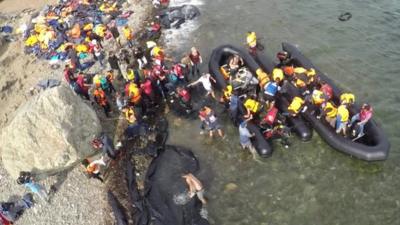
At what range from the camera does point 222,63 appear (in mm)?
19844

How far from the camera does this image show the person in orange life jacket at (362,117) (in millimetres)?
14627

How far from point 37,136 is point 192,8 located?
1226 cm

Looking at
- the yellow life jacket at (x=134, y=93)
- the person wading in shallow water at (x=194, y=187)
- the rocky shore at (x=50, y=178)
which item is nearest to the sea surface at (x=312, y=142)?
the person wading in shallow water at (x=194, y=187)

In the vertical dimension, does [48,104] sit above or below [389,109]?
above

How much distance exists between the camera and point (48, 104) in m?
15.9

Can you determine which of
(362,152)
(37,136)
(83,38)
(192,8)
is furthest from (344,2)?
(37,136)

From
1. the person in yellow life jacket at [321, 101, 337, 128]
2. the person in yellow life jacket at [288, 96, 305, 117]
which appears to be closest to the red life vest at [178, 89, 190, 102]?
the person in yellow life jacket at [288, 96, 305, 117]

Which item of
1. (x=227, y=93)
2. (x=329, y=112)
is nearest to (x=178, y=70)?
Answer: (x=227, y=93)

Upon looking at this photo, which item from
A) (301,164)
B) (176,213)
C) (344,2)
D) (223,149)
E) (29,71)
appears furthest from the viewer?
(344,2)

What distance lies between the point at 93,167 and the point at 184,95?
479 cm

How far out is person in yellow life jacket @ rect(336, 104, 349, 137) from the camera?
1465cm

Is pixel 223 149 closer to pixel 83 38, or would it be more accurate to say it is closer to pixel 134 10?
pixel 83 38

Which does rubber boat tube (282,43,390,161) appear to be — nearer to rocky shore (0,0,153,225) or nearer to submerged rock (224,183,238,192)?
submerged rock (224,183,238,192)

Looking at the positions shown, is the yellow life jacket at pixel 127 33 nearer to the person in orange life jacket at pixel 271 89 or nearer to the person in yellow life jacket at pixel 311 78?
the person in orange life jacket at pixel 271 89
